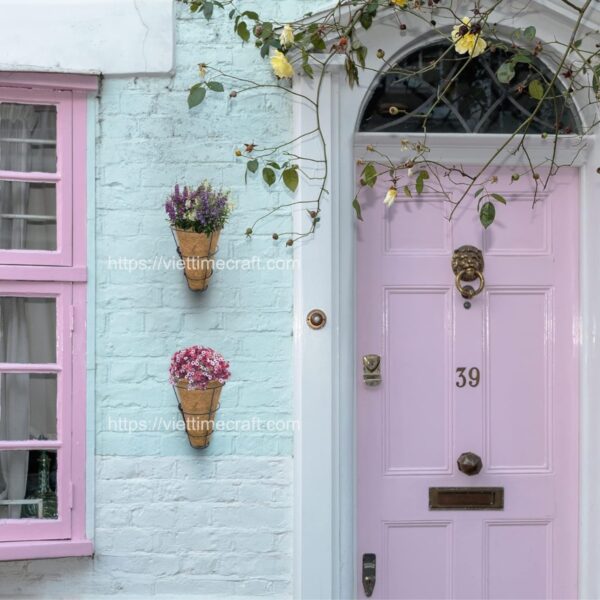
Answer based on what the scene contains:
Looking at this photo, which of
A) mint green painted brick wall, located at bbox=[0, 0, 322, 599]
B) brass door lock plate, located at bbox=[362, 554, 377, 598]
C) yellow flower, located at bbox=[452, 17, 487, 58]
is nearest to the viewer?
yellow flower, located at bbox=[452, 17, 487, 58]

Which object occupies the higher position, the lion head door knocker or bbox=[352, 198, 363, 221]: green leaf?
bbox=[352, 198, 363, 221]: green leaf

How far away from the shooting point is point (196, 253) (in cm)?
357

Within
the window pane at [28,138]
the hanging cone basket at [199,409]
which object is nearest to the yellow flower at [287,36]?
the window pane at [28,138]

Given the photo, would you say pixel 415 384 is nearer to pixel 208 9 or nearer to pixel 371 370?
pixel 371 370

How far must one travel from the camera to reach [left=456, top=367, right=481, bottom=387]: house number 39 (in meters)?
3.88

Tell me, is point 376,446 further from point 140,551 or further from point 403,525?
point 140,551

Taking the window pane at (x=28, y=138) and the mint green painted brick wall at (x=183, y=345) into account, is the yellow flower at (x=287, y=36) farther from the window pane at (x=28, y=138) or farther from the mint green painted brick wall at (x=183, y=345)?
the window pane at (x=28, y=138)

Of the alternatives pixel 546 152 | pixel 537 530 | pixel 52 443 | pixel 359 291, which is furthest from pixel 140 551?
pixel 546 152

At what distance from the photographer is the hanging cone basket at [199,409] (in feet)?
11.7

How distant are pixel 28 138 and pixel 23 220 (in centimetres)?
34

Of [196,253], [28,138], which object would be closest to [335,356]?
[196,253]

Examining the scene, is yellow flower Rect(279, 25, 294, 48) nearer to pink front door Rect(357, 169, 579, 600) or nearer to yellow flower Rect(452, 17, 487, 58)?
yellow flower Rect(452, 17, 487, 58)

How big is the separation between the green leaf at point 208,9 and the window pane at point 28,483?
190cm

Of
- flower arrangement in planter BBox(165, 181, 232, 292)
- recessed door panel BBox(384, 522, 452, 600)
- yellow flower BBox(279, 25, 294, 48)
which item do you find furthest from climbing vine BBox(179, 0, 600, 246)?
recessed door panel BBox(384, 522, 452, 600)
